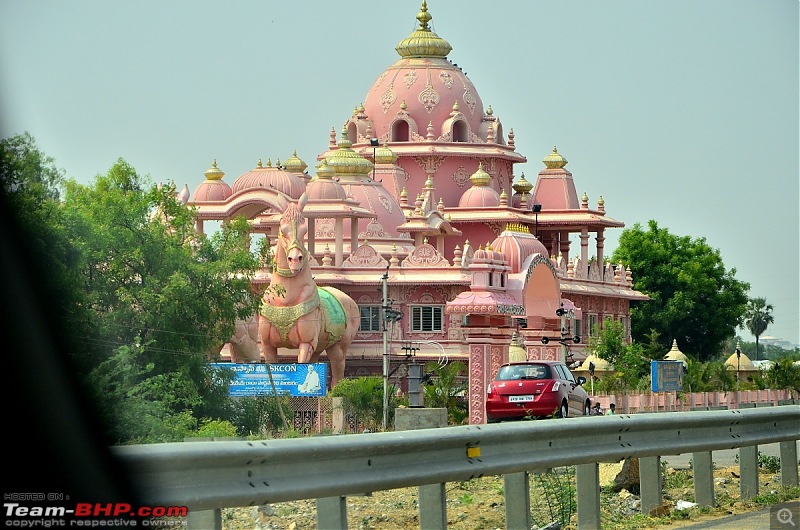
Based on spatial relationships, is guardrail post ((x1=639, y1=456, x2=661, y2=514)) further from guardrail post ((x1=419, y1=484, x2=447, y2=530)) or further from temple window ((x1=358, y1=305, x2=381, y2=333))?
temple window ((x1=358, y1=305, x2=381, y2=333))

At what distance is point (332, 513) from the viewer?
9094mm

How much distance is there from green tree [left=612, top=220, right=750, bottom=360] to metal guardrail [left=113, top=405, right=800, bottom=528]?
6750 cm

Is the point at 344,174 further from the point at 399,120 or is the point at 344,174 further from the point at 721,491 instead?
the point at 721,491

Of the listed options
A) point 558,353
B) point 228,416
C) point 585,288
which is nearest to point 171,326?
point 228,416

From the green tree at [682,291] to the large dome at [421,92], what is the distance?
65.6 ft

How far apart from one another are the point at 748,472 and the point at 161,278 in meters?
21.7

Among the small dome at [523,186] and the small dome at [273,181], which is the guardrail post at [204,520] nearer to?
the small dome at [273,181]

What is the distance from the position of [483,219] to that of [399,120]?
5.72 meters

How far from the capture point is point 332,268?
50.4 m

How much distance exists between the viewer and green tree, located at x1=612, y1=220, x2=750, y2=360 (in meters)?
79.6

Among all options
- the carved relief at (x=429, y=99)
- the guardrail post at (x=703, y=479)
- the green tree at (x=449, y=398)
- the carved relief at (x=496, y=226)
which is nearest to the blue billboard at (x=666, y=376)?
the green tree at (x=449, y=398)

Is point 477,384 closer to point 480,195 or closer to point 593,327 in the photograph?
point 593,327

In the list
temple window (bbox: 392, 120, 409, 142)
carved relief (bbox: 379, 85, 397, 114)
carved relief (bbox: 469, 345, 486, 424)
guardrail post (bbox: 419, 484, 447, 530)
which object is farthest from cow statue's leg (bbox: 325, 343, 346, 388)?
guardrail post (bbox: 419, 484, 447, 530)

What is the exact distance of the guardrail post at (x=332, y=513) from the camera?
9086mm
